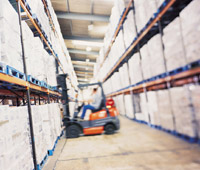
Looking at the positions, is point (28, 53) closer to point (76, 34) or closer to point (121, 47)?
point (121, 47)

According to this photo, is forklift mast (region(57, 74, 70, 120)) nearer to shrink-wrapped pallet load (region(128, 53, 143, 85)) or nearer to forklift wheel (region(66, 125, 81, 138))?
forklift wheel (region(66, 125, 81, 138))

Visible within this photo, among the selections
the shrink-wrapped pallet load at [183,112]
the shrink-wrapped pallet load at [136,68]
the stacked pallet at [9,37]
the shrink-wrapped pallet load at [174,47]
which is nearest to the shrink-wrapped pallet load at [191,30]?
the shrink-wrapped pallet load at [174,47]

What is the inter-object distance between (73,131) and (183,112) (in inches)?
116

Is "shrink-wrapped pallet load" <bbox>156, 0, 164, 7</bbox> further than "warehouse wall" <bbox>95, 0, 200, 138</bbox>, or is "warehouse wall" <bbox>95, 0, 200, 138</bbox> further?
"shrink-wrapped pallet load" <bbox>156, 0, 164, 7</bbox>

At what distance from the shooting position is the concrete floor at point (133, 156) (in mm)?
2346

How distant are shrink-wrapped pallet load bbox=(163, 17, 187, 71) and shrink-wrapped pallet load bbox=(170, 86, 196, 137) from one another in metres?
0.47

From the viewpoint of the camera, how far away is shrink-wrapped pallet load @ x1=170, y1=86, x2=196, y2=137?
264 centimetres

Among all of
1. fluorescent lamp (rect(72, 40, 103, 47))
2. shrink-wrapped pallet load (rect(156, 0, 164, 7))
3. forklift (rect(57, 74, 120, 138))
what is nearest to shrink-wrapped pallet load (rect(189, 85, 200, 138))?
shrink-wrapped pallet load (rect(156, 0, 164, 7))

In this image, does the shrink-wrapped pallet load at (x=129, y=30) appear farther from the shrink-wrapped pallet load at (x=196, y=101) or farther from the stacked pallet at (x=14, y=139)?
the stacked pallet at (x=14, y=139)

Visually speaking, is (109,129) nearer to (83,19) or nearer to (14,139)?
(14,139)

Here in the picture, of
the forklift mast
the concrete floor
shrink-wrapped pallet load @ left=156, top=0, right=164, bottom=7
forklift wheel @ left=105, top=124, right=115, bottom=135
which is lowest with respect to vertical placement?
the concrete floor

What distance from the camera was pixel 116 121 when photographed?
4.70 m

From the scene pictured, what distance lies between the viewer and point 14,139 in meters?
1.71

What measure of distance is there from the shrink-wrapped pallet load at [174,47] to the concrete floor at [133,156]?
142 centimetres
